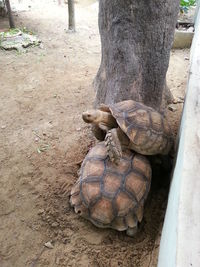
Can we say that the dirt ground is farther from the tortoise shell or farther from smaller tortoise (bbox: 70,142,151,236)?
the tortoise shell

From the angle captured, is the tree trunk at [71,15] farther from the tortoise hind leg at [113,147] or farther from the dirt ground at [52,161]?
the tortoise hind leg at [113,147]

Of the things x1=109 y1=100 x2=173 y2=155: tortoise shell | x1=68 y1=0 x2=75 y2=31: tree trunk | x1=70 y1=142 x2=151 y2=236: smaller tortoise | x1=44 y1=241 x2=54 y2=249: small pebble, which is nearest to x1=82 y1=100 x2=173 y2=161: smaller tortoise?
x1=109 y1=100 x2=173 y2=155: tortoise shell

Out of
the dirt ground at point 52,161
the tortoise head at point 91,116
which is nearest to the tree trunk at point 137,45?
the tortoise head at point 91,116

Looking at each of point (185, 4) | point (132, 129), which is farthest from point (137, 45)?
point (185, 4)

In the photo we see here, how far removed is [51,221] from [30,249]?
27cm

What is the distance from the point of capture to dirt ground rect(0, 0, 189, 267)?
2090 mm

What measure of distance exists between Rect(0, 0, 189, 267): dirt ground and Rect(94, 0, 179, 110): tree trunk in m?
0.64

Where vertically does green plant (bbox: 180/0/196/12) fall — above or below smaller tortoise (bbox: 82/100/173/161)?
above

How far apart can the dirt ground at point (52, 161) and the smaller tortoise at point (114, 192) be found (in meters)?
0.14

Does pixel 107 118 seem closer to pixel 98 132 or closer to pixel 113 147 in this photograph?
pixel 98 132

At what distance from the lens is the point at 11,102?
13.1 ft

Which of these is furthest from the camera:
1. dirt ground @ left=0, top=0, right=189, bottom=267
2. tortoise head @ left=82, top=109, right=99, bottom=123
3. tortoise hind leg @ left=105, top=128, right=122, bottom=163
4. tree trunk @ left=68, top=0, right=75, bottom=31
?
tree trunk @ left=68, top=0, right=75, bottom=31

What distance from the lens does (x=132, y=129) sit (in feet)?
7.53

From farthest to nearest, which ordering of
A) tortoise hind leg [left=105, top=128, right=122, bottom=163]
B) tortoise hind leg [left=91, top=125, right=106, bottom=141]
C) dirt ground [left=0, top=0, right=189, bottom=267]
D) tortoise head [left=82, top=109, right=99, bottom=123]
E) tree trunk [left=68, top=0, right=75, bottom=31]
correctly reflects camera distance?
1. tree trunk [left=68, top=0, right=75, bottom=31]
2. tortoise hind leg [left=91, top=125, right=106, bottom=141]
3. tortoise head [left=82, top=109, right=99, bottom=123]
4. tortoise hind leg [left=105, top=128, right=122, bottom=163]
5. dirt ground [left=0, top=0, right=189, bottom=267]
